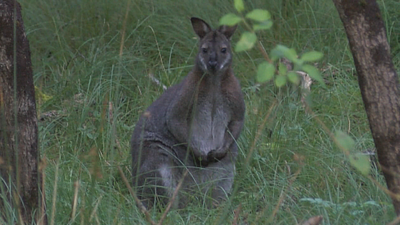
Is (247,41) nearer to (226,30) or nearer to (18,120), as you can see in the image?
(18,120)

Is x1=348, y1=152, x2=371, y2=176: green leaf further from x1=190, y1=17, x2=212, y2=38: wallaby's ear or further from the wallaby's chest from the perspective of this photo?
x1=190, y1=17, x2=212, y2=38: wallaby's ear

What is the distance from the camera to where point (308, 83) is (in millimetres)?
6594

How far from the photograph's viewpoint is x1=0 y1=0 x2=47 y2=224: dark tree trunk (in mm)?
3607

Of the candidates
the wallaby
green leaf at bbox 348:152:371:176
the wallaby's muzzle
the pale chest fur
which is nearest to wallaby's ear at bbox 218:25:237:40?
the wallaby

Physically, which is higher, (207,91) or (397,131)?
(397,131)

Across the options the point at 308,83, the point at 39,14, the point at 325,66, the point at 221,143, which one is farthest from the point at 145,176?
the point at 39,14

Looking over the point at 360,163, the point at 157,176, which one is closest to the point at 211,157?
the point at 157,176

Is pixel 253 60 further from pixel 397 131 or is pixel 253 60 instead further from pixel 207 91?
pixel 397 131

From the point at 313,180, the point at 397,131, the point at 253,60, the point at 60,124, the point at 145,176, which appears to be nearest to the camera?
the point at 397,131

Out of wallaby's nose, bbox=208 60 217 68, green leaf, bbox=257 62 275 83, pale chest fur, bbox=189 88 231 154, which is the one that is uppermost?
green leaf, bbox=257 62 275 83

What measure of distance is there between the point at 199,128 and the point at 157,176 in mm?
524

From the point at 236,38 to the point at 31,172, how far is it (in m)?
3.91

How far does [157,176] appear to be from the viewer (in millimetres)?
5395

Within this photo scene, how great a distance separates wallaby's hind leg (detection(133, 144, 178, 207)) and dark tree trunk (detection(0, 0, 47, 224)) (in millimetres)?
1602
